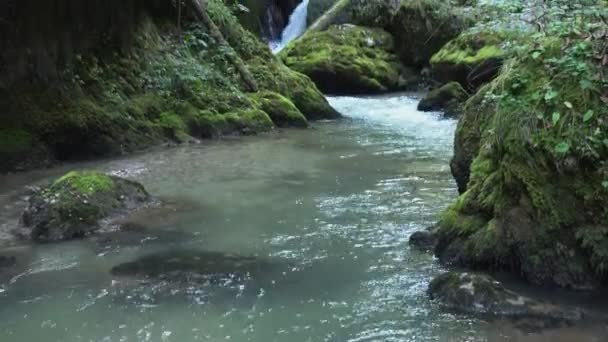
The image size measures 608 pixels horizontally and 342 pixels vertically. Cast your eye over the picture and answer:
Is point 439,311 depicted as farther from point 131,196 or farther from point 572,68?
point 131,196

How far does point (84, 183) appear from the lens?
24.8 ft

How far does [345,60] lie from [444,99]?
509 cm

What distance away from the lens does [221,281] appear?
18.7 ft

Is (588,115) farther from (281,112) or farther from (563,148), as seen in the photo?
(281,112)

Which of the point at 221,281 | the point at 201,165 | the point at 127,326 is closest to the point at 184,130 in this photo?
the point at 201,165

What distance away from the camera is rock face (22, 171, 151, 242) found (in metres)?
6.95

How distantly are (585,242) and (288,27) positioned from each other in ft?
73.2

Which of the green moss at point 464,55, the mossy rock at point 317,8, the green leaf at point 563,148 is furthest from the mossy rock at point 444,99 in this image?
the green leaf at point 563,148

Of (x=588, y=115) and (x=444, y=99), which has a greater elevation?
(x=588, y=115)

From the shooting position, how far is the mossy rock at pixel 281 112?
1478 centimetres

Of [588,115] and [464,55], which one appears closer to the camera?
[588,115]

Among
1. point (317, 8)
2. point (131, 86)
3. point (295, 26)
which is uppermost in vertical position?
point (317, 8)

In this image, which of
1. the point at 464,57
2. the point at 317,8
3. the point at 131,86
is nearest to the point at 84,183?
the point at 131,86

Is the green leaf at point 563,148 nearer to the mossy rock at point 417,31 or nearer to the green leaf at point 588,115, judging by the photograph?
the green leaf at point 588,115
